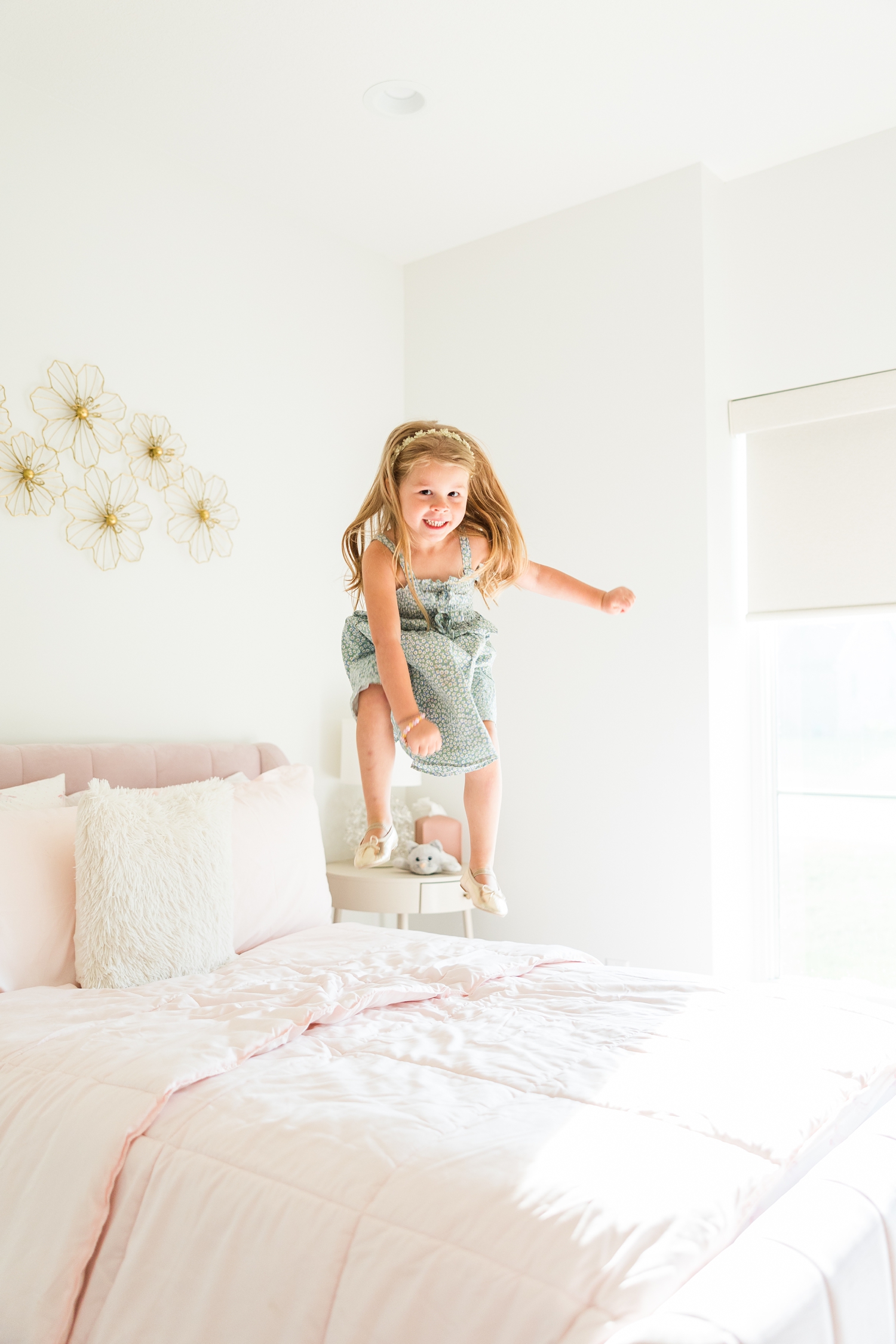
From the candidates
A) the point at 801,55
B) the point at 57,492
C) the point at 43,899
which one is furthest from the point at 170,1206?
the point at 801,55

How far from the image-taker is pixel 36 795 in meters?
2.38

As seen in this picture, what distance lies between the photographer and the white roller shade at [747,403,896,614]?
3055 mm

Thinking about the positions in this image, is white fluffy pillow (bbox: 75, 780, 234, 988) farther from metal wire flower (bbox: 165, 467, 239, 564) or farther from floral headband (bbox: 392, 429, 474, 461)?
floral headband (bbox: 392, 429, 474, 461)

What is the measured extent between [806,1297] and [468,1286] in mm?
344

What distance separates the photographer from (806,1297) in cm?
100

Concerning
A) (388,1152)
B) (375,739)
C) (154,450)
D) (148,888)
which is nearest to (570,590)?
(375,739)

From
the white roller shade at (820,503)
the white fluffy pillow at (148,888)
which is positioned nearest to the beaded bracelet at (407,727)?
the white fluffy pillow at (148,888)

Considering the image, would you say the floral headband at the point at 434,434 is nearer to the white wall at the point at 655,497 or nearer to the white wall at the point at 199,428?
the white wall at the point at 199,428

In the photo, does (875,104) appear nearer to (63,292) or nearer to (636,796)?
(636,796)

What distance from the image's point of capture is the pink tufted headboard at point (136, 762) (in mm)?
2492

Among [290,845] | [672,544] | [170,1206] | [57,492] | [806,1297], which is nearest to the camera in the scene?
[806,1297]

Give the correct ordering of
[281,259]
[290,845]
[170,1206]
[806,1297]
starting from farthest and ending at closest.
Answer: [281,259] < [290,845] < [170,1206] < [806,1297]

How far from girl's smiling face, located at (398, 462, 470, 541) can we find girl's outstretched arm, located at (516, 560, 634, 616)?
0.28m

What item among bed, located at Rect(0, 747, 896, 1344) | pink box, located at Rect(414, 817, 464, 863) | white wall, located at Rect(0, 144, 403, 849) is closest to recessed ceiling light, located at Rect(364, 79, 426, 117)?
white wall, located at Rect(0, 144, 403, 849)
